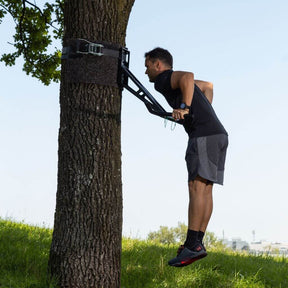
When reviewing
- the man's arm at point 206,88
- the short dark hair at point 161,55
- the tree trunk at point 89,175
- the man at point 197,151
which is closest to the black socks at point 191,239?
the man at point 197,151

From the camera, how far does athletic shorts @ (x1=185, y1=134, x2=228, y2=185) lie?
18.2 ft

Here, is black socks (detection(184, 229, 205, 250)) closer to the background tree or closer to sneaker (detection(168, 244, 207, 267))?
sneaker (detection(168, 244, 207, 267))

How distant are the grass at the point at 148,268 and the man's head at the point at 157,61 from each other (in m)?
2.83

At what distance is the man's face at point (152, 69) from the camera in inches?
237

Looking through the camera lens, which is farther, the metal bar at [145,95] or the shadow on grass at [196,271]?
the shadow on grass at [196,271]

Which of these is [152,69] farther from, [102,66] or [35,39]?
[35,39]

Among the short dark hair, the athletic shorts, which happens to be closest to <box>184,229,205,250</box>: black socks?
the athletic shorts

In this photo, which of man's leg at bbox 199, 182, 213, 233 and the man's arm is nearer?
man's leg at bbox 199, 182, 213, 233

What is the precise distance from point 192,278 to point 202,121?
2.69 metres

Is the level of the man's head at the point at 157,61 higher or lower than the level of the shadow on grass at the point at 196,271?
higher

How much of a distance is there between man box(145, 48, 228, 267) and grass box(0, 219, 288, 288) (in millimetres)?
1667

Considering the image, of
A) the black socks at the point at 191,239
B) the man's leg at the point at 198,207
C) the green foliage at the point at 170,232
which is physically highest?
the man's leg at the point at 198,207

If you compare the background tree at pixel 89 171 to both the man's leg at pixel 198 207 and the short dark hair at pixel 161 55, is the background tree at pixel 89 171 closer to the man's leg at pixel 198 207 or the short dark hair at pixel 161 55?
the short dark hair at pixel 161 55

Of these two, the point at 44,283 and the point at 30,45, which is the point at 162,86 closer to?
the point at 44,283
